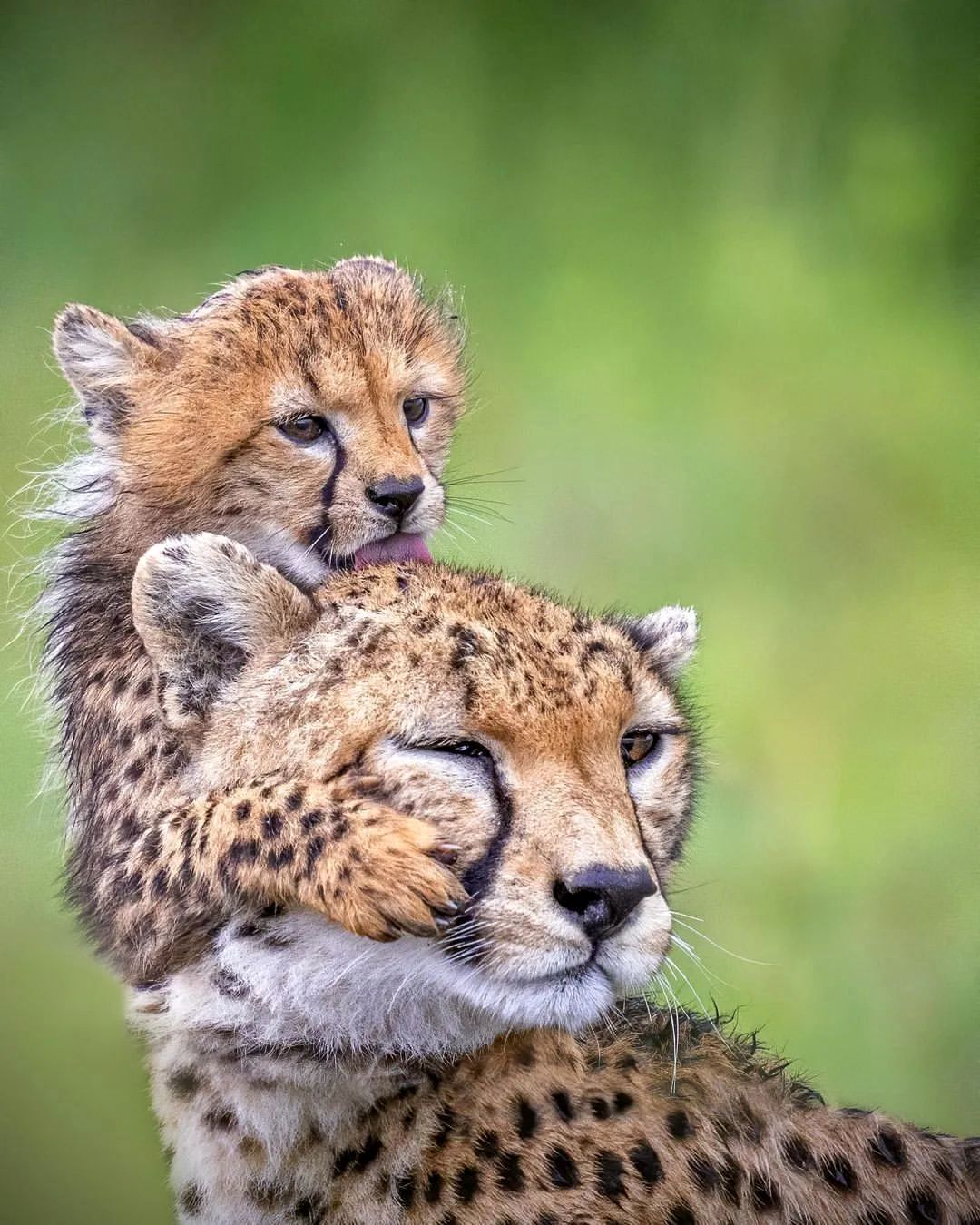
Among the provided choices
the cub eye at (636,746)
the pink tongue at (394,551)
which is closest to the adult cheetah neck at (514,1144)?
the cub eye at (636,746)

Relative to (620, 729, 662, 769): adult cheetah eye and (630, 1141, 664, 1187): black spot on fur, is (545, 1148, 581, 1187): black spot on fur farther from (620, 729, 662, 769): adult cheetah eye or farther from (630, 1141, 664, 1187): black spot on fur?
(620, 729, 662, 769): adult cheetah eye

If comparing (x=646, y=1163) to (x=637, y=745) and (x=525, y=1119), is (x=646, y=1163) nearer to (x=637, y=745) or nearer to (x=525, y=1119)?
(x=525, y=1119)

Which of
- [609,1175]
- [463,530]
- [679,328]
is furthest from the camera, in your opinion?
[679,328]

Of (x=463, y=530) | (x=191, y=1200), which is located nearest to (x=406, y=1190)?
(x=191, y=1200)

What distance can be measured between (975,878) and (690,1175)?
0.72 m

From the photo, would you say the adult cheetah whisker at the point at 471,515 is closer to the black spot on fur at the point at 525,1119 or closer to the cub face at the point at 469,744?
the cub face at the point at 469,744

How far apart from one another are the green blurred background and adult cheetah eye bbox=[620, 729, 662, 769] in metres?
0.36

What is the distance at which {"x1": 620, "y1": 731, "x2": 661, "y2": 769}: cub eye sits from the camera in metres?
1.64

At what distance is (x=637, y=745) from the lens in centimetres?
166

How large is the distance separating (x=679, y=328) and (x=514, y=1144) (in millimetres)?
1345

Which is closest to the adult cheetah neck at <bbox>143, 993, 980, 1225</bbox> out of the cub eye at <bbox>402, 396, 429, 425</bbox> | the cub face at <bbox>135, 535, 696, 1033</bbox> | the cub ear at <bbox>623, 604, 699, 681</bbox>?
the cub face at <bbox>135, 535, 696, 1033</bbox>

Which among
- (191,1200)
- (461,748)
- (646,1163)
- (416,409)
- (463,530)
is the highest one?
(416,409)

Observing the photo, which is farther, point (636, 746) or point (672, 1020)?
point (672, 1020)

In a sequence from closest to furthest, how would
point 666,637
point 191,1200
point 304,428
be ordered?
point 191,1200, point 666,637, point 304,428
